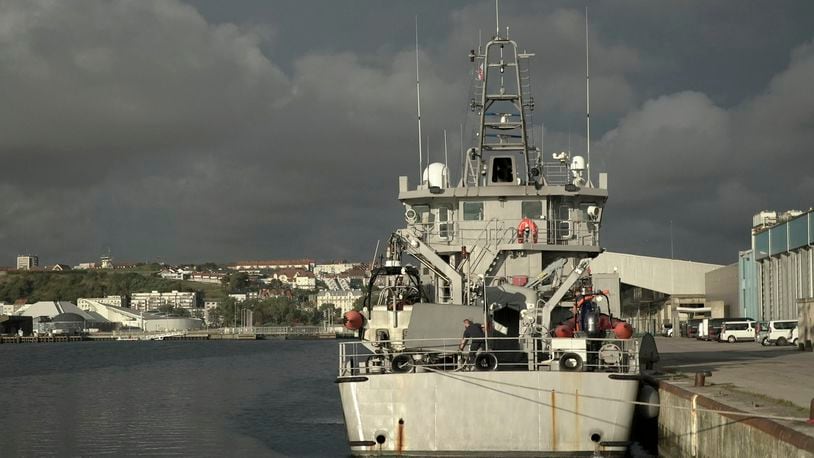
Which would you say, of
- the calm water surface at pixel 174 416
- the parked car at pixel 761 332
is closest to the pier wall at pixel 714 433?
the calm water surface at pixel 174 416

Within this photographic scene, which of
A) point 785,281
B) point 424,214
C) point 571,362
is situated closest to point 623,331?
point 571,362

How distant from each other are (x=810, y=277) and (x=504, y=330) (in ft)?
135

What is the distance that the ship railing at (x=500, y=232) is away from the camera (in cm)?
2830

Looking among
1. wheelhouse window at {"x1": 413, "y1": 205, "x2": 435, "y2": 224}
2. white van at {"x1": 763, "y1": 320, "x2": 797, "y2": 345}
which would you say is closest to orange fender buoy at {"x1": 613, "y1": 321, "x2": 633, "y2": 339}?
wheelhouse window at {"x1": 413, "y1": 205, "x2": 435, "y2": 224}

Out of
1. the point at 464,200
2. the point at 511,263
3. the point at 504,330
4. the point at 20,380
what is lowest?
the point at 20,380

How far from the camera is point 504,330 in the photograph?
24.9 metres

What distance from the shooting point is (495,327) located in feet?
81.3

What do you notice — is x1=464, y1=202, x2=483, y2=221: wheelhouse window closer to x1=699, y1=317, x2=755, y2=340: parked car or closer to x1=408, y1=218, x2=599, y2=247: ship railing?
x1=408, y1=218, x2=599, y2=247: ship railing

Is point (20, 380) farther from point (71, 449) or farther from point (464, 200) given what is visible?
point (464, 200)

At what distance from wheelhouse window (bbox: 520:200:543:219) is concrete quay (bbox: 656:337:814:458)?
5624mm

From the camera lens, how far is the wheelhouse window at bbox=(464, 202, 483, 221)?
2906 centimetres

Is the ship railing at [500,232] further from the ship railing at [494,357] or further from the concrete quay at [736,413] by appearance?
the ship railing at [494,357]

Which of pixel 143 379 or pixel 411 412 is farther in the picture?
pixel 143 379

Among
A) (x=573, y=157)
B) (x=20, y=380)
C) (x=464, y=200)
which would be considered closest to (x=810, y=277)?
(x=573, y=157)
